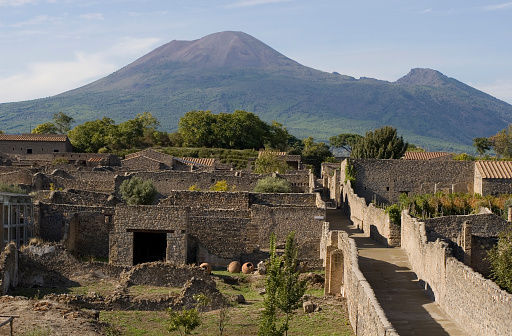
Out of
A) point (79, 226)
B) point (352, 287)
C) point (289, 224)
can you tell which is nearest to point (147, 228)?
point (79, 226)

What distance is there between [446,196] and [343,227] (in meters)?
5.09

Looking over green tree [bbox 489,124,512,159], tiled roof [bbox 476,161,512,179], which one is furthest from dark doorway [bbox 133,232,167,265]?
green tree [bbox 489,124,512,159]

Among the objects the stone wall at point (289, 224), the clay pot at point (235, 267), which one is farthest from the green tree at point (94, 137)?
the clay pot at point (235, 267)

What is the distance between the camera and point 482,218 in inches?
1059

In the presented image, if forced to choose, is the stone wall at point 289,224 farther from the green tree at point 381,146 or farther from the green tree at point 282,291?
the green tree at point 381,146

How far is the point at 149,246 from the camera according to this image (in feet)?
92.4

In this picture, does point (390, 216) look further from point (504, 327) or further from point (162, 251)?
point (504, 327)

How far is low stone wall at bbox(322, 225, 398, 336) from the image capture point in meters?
13.3

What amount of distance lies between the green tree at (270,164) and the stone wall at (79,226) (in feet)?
79.7

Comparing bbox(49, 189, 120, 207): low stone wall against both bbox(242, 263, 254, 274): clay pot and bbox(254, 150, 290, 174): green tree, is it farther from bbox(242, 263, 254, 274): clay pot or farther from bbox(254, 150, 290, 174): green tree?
bbox(254, 150, 290, 174): green tree

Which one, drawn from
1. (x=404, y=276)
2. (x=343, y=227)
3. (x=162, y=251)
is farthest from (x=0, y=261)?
(x=343, y=227)

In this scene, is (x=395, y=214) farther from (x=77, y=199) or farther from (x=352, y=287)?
(x=77, y=199)

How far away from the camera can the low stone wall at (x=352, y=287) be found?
43.7 feet

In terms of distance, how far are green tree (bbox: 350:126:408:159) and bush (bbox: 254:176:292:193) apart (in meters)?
12.9
